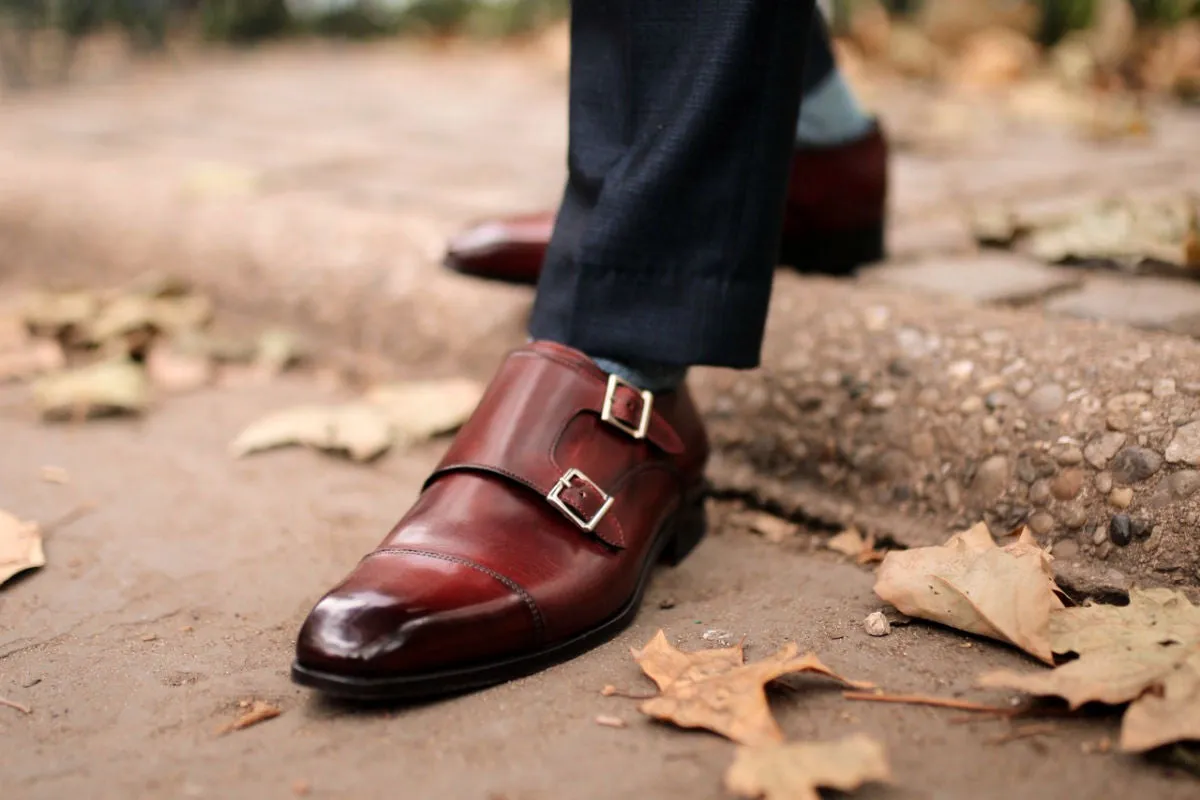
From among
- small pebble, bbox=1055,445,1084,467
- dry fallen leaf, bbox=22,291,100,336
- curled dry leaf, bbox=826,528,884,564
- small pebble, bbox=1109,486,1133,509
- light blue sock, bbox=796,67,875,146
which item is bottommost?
dry fallen leaf, bbox=22,291,100,336

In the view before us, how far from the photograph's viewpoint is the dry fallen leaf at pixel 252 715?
80 cm

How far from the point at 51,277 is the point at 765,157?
1.67 metres

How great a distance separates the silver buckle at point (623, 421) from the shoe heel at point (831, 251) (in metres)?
0.48

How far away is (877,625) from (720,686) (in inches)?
7.4

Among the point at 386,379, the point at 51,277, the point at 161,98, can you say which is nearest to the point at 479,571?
the point at 386,379

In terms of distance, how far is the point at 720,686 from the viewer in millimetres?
785

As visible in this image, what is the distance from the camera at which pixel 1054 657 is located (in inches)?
33.3

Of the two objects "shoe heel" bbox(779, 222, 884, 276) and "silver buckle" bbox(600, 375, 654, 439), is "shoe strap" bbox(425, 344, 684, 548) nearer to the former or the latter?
"silver buckle" bbox(600, 375, 654, 439)

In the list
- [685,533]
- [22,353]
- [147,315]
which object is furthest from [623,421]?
[22,353]

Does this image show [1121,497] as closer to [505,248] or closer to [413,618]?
[413,618]

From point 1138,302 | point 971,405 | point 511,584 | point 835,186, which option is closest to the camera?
point 511,584

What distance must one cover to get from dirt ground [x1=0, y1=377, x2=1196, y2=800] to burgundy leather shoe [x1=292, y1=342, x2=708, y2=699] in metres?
0.03

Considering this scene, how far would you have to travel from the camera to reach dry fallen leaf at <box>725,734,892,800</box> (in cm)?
64

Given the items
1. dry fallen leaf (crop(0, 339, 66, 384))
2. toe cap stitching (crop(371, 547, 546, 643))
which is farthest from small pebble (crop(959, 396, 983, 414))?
dry fallen leaf (crop(0, 339, 66, 384))
